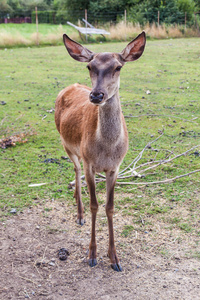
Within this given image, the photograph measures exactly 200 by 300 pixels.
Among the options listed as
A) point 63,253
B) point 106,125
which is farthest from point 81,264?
point 106,125

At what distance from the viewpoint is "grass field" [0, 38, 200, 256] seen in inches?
180

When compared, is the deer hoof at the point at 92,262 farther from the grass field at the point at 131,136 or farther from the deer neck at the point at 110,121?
the deer neck at the point at 110,121

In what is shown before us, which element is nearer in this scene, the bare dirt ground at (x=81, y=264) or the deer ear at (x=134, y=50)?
the bare dirt ground at (x=81, y=264)

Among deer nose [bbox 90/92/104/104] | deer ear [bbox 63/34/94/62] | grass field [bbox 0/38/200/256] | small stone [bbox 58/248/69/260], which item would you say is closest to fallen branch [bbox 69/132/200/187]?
grass field [bbox 0/38/200/256]

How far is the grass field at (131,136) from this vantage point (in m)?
4.57

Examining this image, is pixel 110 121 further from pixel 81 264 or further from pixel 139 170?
pixel 139 170

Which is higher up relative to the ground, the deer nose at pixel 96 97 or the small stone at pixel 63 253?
the deer nose at pixel 96 97

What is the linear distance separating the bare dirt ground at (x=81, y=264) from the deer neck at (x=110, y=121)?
131 centimetres

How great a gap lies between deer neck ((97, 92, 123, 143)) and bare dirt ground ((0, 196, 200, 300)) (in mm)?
1306

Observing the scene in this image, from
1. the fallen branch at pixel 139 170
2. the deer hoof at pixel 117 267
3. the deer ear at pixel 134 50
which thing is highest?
the deer ear at pixel 134 50

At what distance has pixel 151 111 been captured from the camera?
8008mm

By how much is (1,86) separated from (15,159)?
16.5 ft

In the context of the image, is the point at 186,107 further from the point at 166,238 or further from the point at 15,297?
the point at 15,297

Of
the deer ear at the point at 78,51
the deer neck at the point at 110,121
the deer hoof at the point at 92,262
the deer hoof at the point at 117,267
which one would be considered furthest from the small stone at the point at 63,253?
the deer ear at the point at 78,51
